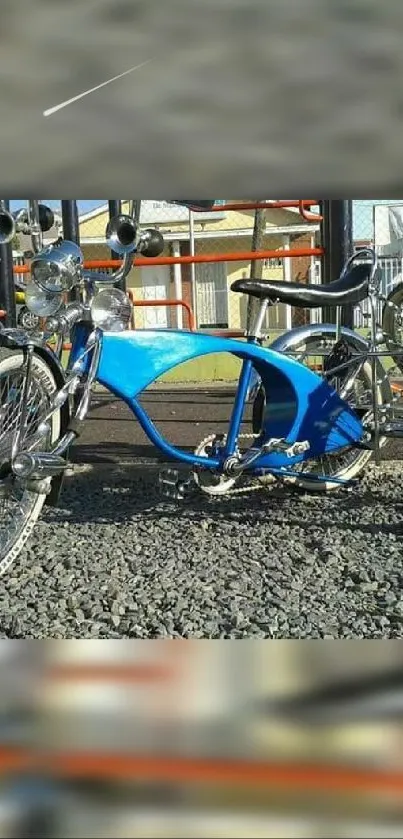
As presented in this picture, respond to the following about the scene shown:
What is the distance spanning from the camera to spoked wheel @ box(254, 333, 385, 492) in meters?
3.98

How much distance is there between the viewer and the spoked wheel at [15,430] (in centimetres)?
299

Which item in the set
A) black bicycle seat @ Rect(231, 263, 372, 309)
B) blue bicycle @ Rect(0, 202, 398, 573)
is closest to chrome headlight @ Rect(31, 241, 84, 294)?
blue bicycle @ Rect(0, 202, 398, 573)

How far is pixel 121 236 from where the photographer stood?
3.12 meters

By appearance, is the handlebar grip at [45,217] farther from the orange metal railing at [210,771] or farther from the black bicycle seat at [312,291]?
the orange metal railing at [210,771]

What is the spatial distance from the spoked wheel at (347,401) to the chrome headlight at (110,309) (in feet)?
3.46

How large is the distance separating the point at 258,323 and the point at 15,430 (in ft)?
4.04

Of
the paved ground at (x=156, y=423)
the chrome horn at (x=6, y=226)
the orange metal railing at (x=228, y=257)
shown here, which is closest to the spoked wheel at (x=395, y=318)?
the paved ground at (x=156, y=423)

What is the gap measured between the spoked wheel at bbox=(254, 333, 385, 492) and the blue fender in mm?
174

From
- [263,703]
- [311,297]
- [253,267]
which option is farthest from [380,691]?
[253,267]

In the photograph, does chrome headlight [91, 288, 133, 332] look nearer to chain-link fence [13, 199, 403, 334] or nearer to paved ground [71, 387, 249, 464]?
paved ground [71, 387, 249, 464]
